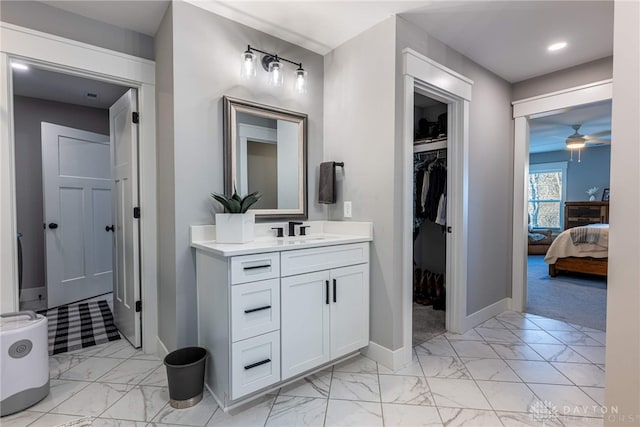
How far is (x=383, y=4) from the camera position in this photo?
6.62 ft

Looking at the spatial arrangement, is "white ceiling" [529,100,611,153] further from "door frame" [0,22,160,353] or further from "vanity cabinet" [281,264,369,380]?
"door frame" [0,22,160,353]

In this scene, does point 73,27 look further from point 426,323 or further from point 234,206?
point 426,323

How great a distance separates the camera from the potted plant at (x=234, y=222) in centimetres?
188

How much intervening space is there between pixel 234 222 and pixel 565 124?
588cm

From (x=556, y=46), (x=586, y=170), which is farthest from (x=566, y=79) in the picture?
(x=586, y=170)

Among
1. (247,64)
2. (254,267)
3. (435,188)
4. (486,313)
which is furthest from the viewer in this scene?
(435,188)

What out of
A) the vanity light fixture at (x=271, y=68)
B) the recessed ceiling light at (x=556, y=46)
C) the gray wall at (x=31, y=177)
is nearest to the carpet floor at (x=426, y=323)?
the vanity light fixture at (x=271, y=68)

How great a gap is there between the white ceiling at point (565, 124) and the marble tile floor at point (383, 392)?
334 cm

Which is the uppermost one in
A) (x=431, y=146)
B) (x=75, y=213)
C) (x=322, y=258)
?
A: (x=431, y=146)

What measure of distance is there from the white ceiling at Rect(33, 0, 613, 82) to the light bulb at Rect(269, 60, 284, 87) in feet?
0.90

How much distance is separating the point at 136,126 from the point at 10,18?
849mm

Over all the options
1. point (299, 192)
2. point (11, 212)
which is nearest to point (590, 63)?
point (299, 192)

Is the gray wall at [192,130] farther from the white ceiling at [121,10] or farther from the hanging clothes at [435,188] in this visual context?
the hanging clothes at [435,188]

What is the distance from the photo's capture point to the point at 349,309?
2.12 metres
